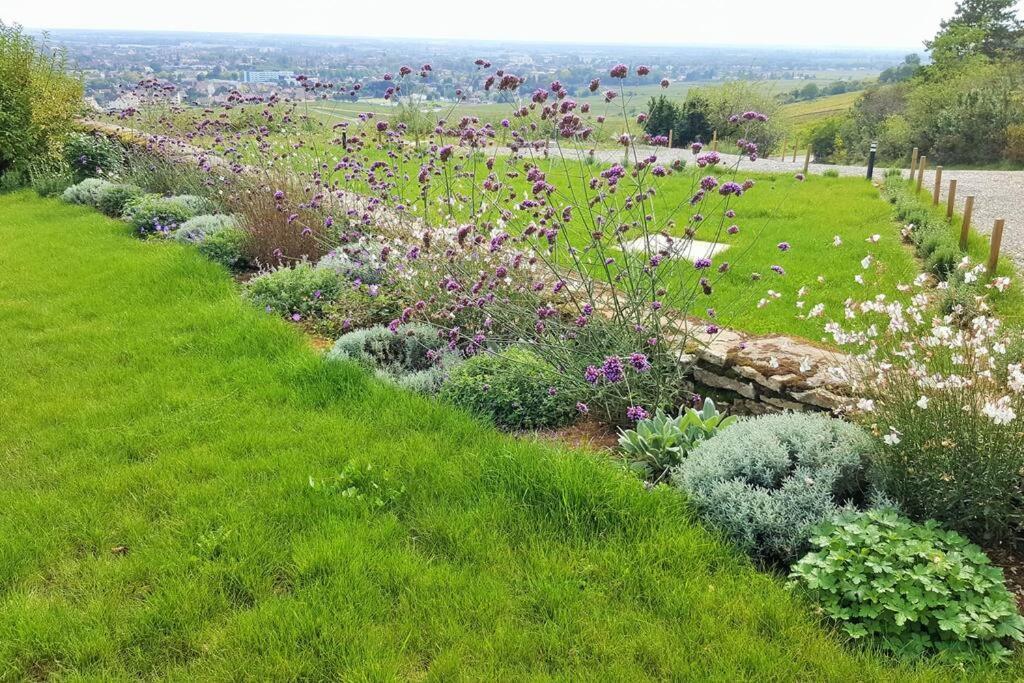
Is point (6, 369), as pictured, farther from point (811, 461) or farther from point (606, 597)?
point (811, 461)

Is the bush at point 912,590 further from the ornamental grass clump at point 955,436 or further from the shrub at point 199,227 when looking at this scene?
the shrub at point 199,227

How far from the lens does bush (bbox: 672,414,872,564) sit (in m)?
2.85

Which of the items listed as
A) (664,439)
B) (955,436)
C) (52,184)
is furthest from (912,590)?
(52,184)

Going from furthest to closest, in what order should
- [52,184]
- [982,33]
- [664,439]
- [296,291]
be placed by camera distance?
[982,33] → [52,184] → [296,291] → [664,439]

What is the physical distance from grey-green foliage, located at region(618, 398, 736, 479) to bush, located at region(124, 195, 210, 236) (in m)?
7.17

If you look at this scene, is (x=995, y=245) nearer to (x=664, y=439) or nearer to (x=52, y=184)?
(x=664, y=439)

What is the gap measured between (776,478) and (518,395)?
63.7 inches

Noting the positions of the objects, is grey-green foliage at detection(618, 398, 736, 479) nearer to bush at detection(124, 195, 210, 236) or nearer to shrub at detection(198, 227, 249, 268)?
shrub at detection(198, 227, 249, 268)

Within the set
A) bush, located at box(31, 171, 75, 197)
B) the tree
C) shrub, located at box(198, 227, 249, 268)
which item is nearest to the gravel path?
shrub, located at box(198, 227, 249, 268)

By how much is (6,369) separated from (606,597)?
474 cm

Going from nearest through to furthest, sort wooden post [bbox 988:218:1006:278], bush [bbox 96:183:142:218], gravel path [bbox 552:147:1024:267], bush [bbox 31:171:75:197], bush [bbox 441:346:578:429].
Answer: bush [bbox 441:346:578:429]
wooden post [bbox 988:218:1006:278]
bush [bbox 96:183:142:218]
gravel path [bbox 552:147:1024:267]
bush [bbox 31:171:75:197]

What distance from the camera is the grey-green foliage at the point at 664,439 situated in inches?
136

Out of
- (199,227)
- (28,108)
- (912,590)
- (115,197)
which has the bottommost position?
(912,590)

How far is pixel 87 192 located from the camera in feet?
35.4
